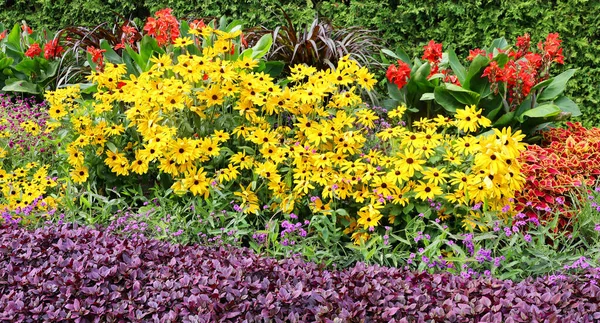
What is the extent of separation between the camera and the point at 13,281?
219 cm

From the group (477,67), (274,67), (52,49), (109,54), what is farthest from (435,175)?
(52,49)

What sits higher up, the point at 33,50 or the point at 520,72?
the point at 520,72

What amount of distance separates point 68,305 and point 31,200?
137 cm

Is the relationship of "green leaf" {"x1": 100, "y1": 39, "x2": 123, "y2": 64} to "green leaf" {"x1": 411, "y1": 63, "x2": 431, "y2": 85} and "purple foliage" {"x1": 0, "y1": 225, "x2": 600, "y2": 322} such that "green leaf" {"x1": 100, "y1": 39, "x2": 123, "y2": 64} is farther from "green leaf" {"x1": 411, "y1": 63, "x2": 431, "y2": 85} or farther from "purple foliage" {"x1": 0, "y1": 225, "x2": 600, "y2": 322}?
"purple foliage" {"x1": 0, "y1": 225, "x2": 600, "y2": 322}

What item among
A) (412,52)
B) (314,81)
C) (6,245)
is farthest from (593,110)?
(6,245)

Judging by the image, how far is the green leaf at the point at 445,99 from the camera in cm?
410

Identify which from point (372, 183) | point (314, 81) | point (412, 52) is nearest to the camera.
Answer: point (372, 183)

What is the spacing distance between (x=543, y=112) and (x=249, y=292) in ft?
8.15

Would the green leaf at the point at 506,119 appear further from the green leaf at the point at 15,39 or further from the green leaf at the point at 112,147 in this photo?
the green leaf at the point at 15,39

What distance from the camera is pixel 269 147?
123 inches

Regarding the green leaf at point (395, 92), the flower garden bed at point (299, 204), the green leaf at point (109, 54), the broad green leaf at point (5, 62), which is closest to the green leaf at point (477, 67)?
the flower garden bed at point (299, 204)

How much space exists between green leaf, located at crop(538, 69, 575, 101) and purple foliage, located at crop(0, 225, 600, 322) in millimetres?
2103

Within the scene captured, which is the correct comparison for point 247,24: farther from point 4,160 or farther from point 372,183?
point 372,183

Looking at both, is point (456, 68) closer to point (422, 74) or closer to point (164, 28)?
point (422, 74)
